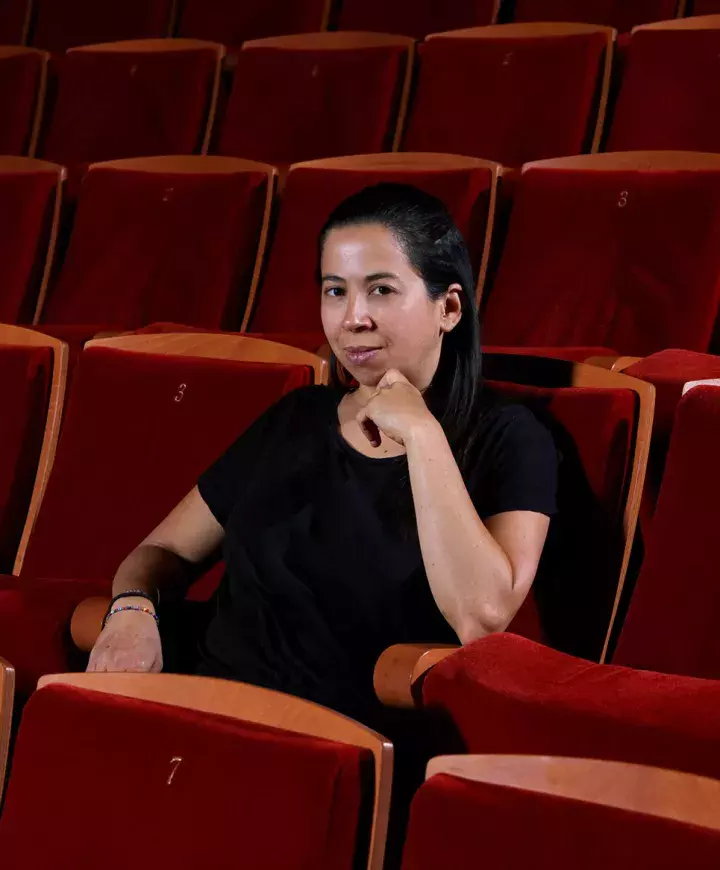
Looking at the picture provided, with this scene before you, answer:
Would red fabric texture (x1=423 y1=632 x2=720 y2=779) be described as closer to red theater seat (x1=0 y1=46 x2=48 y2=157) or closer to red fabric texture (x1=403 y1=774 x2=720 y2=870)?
red fabric texture (x1=403 y1=774 x2=720 y2=870)

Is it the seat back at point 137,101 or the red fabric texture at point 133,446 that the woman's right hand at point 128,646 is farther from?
the seat back at point 137,101

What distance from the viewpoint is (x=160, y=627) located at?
31cm

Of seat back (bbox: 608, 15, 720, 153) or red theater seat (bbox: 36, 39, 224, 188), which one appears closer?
seat back (bbox: 608, 15, 720, 153)

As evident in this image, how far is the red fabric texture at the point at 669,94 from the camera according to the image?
0.52 meters

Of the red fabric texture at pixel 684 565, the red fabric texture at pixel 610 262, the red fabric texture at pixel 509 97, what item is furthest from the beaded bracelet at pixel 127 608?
the red fabric texture at pixel 509 97

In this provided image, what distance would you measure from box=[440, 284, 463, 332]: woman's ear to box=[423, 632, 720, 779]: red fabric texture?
99mm

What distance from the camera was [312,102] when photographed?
607 mm

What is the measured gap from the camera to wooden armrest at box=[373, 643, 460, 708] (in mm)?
234

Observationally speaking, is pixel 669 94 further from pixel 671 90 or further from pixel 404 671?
pixel 404 671

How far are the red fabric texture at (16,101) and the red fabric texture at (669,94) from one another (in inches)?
12.4

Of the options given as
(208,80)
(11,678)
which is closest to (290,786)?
(11,678)

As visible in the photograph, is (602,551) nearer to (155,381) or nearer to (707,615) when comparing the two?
(707,615)

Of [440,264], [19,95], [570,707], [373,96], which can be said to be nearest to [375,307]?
[440,264]

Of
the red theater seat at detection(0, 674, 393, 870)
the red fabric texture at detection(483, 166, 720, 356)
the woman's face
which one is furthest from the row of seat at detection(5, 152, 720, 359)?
the red theater seat at detection(0, 674, 393, 870)
